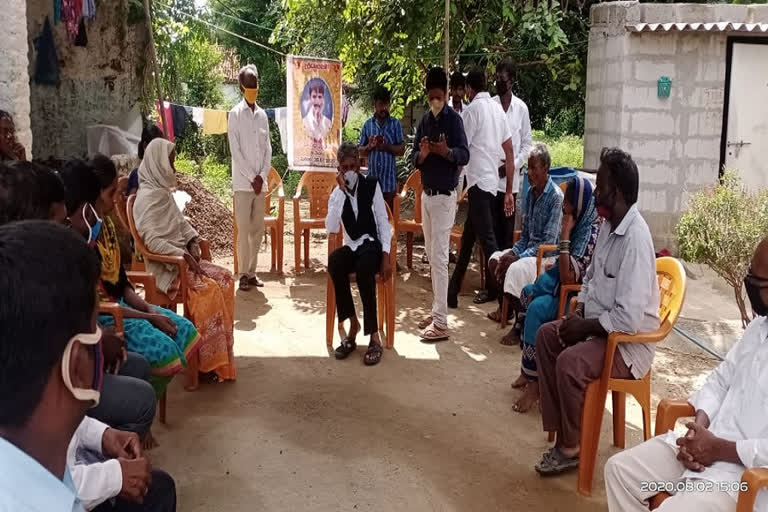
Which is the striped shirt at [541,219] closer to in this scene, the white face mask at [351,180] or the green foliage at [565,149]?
the white face mask at [351,180]

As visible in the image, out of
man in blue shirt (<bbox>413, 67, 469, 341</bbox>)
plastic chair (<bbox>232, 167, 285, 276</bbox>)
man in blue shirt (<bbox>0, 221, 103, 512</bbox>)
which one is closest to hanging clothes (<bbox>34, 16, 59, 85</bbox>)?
plastic chair (<bbox>232, 167, 285, 276</bbox>)

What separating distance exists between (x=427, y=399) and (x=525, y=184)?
9.73ft

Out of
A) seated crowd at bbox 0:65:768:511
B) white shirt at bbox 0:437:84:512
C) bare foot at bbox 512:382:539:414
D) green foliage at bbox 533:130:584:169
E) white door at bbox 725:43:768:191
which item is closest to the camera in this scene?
white shirt at bbox 0:437:84:512

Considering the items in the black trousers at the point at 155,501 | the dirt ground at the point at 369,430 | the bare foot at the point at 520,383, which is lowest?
the dirt ground at the point at 369,430

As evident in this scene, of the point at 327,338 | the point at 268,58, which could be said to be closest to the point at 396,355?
the point at 327,338

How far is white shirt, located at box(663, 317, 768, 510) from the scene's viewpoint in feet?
7.34

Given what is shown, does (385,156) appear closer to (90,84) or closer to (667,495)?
(90,84)

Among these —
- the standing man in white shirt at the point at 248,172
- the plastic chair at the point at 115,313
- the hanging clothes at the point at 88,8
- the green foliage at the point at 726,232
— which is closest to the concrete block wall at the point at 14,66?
the plastic chair at the point at 115,313

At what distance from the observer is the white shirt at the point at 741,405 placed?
7.34ft

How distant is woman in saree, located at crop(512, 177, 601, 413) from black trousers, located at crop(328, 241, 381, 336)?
121cm

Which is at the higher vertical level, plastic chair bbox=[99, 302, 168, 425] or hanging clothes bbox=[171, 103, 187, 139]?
hanging clothes bbox=[171, 103, 187, 139]

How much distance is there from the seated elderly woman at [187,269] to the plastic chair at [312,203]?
2304mm

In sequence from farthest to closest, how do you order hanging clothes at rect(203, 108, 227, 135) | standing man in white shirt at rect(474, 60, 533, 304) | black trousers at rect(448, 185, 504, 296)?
hanging clothes at rect(203, 108, 227, 135), standing man in white shirt at rect(474, 60, 533, 304), black trousers at rect(448, 185, 504, 296)

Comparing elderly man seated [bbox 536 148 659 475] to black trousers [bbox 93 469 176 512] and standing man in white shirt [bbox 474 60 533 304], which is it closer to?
black trousers [bbox 93 469 176 512]
